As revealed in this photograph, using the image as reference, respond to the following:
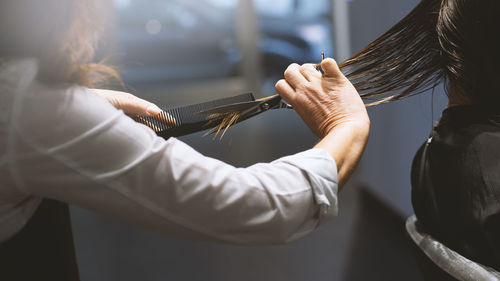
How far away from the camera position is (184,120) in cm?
78

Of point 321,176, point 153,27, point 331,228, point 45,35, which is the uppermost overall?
point 153,27

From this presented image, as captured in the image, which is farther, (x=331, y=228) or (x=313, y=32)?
(x=313, y=32)

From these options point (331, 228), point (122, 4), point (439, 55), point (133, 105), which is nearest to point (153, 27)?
point (122, 4)

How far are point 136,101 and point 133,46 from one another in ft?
16.7

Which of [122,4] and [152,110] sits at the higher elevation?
[122,4]

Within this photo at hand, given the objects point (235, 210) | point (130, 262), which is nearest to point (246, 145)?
point (130, 262)

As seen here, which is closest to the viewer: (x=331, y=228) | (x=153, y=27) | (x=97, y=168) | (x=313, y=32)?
(x=97, y=168)

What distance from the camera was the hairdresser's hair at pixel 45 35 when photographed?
0.49 m

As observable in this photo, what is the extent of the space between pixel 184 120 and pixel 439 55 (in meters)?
0.54

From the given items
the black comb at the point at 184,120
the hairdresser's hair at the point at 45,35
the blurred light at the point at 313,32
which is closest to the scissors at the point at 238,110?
the black comb at the point at 184,120

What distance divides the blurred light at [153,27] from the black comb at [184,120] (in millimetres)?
5092

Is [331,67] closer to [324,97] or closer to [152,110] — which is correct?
[324,97]

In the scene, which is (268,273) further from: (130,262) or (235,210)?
(235,210)

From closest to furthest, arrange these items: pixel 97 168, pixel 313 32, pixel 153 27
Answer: pixel 97 168, pixel 313 32, pixel 153 27
